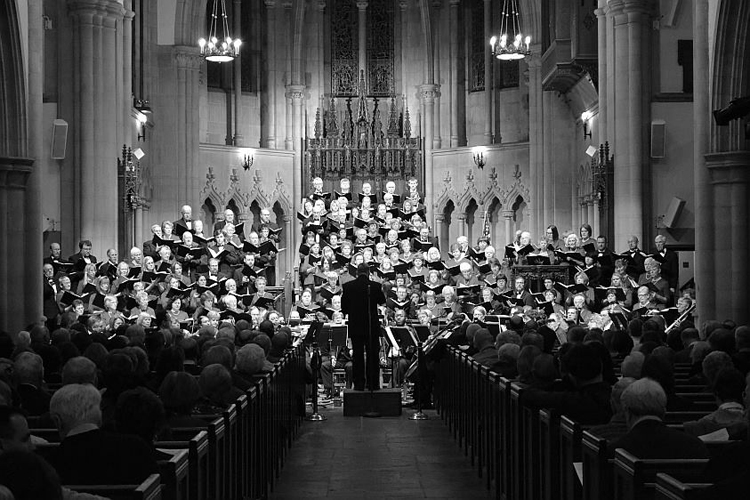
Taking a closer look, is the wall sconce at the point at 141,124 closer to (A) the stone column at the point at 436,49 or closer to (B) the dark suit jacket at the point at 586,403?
(A) the stone column at the point at 436,49

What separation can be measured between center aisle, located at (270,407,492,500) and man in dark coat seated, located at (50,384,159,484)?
443 cm

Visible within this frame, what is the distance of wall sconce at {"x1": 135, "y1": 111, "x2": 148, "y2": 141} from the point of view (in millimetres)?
25578

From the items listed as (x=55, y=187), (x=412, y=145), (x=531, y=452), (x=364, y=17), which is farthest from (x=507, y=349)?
(x=364, y=17)

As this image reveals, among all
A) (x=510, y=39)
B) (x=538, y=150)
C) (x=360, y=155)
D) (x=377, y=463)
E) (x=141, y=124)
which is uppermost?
(x=510, y=39)

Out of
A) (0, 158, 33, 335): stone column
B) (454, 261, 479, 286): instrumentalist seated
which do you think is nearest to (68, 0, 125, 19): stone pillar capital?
(0, 158, 33, 335): stone column

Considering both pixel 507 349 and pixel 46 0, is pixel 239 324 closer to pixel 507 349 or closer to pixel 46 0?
pixel 507 349

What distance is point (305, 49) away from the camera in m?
31.5

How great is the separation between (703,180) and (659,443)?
34.6ft

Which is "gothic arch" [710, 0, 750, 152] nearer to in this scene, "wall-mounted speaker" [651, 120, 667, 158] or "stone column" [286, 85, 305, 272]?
"wall-mounted speaker" [651, 120, 667, 158]

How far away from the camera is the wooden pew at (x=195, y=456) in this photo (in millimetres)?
5598

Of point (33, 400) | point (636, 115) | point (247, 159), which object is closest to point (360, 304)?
point (636, 115)

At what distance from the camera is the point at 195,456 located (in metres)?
5.62

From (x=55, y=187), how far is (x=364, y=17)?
12703 mm

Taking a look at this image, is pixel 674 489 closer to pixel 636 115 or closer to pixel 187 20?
pixel 636 115
